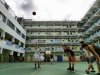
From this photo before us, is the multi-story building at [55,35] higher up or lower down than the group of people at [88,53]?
higher up

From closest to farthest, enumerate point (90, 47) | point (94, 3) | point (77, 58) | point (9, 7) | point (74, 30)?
point (90, 47) < point (9, 7) < point (94, 3) < point (77, 58) < point (74, 30)

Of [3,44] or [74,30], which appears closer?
[3,44]

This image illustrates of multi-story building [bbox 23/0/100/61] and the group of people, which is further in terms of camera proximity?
multi-story building [bbox 23/0/100/61]

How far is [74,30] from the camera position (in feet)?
145

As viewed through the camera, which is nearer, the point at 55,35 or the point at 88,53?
the point at 88,53

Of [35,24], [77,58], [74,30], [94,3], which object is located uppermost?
[94,3]

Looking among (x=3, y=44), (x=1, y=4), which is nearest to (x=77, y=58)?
(x=3, y=44)

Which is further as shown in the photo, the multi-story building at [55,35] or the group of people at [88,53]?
the multi-story building at [55,35]

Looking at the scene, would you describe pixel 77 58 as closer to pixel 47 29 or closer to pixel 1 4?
pixel 47 29

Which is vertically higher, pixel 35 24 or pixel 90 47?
pixel 35 24

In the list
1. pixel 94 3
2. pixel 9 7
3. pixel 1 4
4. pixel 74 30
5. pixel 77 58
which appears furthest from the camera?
pixel 74 30

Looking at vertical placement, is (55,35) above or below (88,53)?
above

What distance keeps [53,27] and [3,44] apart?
85.3 ft

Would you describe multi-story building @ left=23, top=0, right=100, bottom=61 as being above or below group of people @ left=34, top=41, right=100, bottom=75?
above
